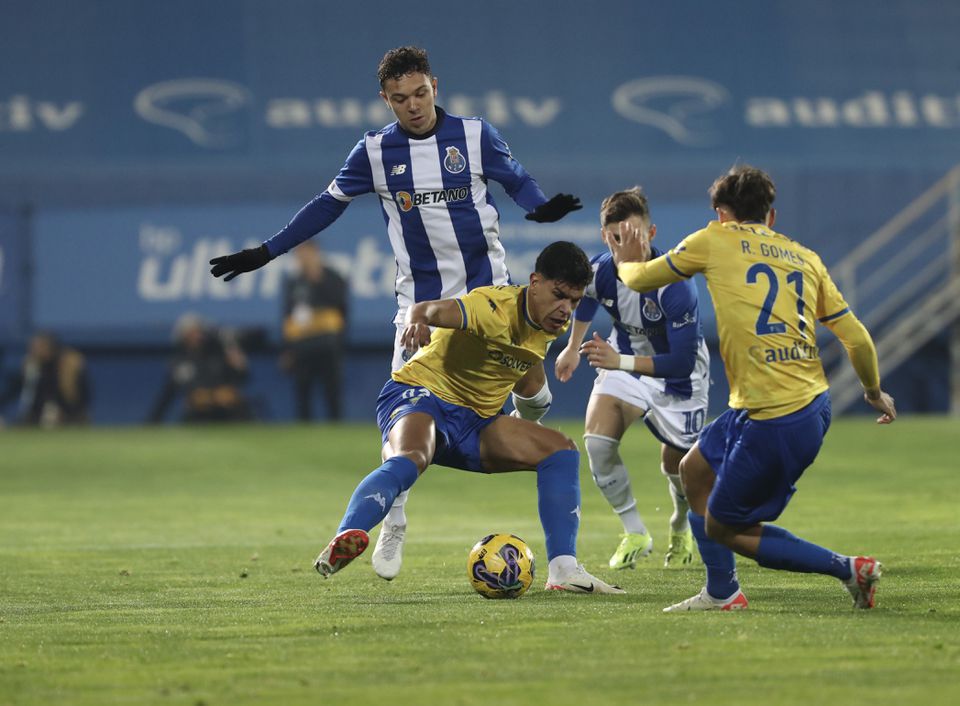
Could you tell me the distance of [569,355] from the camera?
7.70 metres

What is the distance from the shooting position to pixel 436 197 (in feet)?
23.8

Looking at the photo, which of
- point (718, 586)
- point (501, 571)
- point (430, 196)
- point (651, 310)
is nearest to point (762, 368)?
point (718, 586)

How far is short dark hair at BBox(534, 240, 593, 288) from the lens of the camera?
6426mm

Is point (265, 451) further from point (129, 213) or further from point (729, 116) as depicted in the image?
point (729, 116)

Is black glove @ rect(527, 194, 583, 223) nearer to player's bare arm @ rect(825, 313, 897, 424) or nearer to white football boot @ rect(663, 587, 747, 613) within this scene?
player's bare arm @ rect(825, 313, 897, 424)

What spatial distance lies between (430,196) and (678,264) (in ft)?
5.94

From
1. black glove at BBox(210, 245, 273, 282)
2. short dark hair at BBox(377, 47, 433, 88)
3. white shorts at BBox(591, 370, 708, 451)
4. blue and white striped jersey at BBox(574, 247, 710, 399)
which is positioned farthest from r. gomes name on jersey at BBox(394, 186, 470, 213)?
white shorts at BBox(591, 370, 708, 451)

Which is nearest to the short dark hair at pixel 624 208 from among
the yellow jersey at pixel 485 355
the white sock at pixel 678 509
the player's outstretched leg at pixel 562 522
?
the yellow jersey at pixel 485 355

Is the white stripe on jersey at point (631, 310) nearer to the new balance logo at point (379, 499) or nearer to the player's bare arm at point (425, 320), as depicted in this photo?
the player's bare arm at point (425, 320)

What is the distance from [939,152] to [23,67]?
15.2m

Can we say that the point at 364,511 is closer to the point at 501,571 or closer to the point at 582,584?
the point at 501,571

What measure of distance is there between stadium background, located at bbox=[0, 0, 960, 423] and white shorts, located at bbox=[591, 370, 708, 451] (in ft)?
53.0

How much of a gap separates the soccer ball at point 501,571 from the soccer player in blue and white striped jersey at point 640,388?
1321 millimetres

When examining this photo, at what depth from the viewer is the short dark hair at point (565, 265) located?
643 cm
